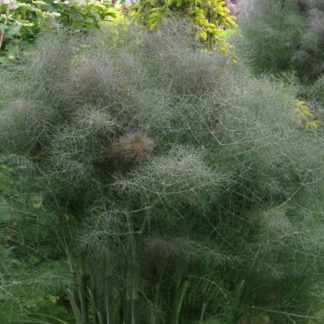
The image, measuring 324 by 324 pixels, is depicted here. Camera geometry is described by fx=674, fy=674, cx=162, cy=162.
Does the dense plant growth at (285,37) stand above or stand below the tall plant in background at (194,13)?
below

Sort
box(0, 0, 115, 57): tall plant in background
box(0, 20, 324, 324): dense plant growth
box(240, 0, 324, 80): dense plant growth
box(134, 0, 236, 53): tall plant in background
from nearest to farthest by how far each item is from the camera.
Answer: box(0, 20, 324, 324): dense plant growth
box(134, 0, 236, 53): tall plant in background
box(0, 0, 115, 57): tall plant in background
box(240, 0, 324, 80): dense plant growth

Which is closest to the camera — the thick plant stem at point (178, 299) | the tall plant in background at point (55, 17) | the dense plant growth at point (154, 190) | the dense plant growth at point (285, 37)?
the dense plant growth at point (154, 190)

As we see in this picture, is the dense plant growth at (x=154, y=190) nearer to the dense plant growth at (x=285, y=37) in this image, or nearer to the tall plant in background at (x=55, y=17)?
the tall plant in background at (x=55, y=17)

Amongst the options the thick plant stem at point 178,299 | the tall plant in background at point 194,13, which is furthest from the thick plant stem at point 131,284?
the tall plant in background at point 194,13

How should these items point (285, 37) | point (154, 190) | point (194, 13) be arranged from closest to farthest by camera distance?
point (154, 190)
point (194, 13)
point (285, 37)

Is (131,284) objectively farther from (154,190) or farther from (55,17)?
(55,17)

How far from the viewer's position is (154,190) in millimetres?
2455

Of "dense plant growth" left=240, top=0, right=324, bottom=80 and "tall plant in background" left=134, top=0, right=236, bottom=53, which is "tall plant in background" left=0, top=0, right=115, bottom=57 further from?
"dense plant growth" left=240, top=0, right=324, bottom=80

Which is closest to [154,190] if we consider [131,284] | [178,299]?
[131,284]

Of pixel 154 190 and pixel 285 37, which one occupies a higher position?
pixel 154 190

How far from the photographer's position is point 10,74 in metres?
2.90

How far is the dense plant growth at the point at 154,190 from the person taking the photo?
8.32ft

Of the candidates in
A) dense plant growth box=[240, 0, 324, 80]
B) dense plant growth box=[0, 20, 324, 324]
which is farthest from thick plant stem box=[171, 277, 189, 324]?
dense plant growth box=[240, 0, 324, 80]

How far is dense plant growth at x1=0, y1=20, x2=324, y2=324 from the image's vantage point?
2537 mm
